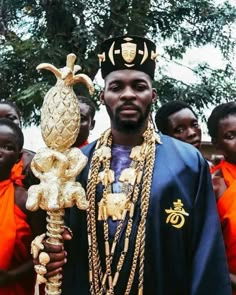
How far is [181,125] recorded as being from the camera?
3.81 meters

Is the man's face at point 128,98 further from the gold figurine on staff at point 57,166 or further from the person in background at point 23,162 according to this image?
the person in background at point 23,162

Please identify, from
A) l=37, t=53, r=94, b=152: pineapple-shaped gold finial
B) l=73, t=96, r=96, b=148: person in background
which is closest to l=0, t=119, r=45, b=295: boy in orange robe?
l=37, t=53, r=94, b=152: pineapple-shaped gold finial

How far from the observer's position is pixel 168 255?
8.08 ft

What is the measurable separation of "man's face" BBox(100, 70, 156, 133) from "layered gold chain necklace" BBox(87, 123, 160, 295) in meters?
0.16

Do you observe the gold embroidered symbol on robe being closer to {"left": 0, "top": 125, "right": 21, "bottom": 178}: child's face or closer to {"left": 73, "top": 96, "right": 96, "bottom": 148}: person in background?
{"left": 0, "top": 125, "right": 21, "bottom": 178}: child's face

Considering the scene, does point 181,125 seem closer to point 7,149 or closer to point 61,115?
point 7,149

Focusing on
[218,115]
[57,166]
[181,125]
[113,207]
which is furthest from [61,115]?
[181,125]

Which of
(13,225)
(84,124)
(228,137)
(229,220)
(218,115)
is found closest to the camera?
(229,220)

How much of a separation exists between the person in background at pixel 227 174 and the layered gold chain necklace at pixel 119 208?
1.98 ft

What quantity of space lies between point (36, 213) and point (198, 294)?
102cm

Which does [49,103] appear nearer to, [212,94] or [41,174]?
[41,174]

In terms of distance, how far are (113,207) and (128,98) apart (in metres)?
0.52

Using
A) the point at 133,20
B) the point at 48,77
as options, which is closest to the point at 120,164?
the point at 48,77

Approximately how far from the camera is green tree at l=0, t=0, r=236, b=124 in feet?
32.2
